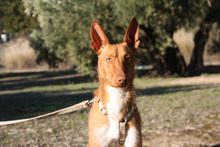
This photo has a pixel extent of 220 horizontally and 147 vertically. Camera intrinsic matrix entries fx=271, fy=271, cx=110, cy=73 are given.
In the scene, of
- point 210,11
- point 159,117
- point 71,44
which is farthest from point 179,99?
point 210,11

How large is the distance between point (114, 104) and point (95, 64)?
16.1 metres

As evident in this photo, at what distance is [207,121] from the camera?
21.6ft

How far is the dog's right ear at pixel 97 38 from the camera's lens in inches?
122

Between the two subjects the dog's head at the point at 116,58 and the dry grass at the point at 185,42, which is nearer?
the dog's head at the point at 116,58

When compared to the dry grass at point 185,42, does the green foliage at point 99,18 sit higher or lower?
higher

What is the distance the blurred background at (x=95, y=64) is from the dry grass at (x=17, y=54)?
101 mm

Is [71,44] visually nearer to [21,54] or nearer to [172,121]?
[172,121]

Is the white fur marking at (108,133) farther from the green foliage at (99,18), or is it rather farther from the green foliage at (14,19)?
the green foliage at (14,19)

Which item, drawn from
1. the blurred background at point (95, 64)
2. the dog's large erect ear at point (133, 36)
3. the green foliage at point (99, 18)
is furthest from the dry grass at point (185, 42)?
the dog's large erect ear at point (133, 36)

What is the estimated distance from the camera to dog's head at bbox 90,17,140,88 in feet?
9.23

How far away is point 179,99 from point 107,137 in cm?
706

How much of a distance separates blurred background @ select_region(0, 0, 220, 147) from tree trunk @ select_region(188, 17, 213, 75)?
0.07m

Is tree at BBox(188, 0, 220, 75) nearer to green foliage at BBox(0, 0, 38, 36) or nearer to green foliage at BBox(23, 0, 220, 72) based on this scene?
green foliage at BBox(23, 0, 220, 72)

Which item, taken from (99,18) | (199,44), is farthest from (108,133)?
(199,44)
